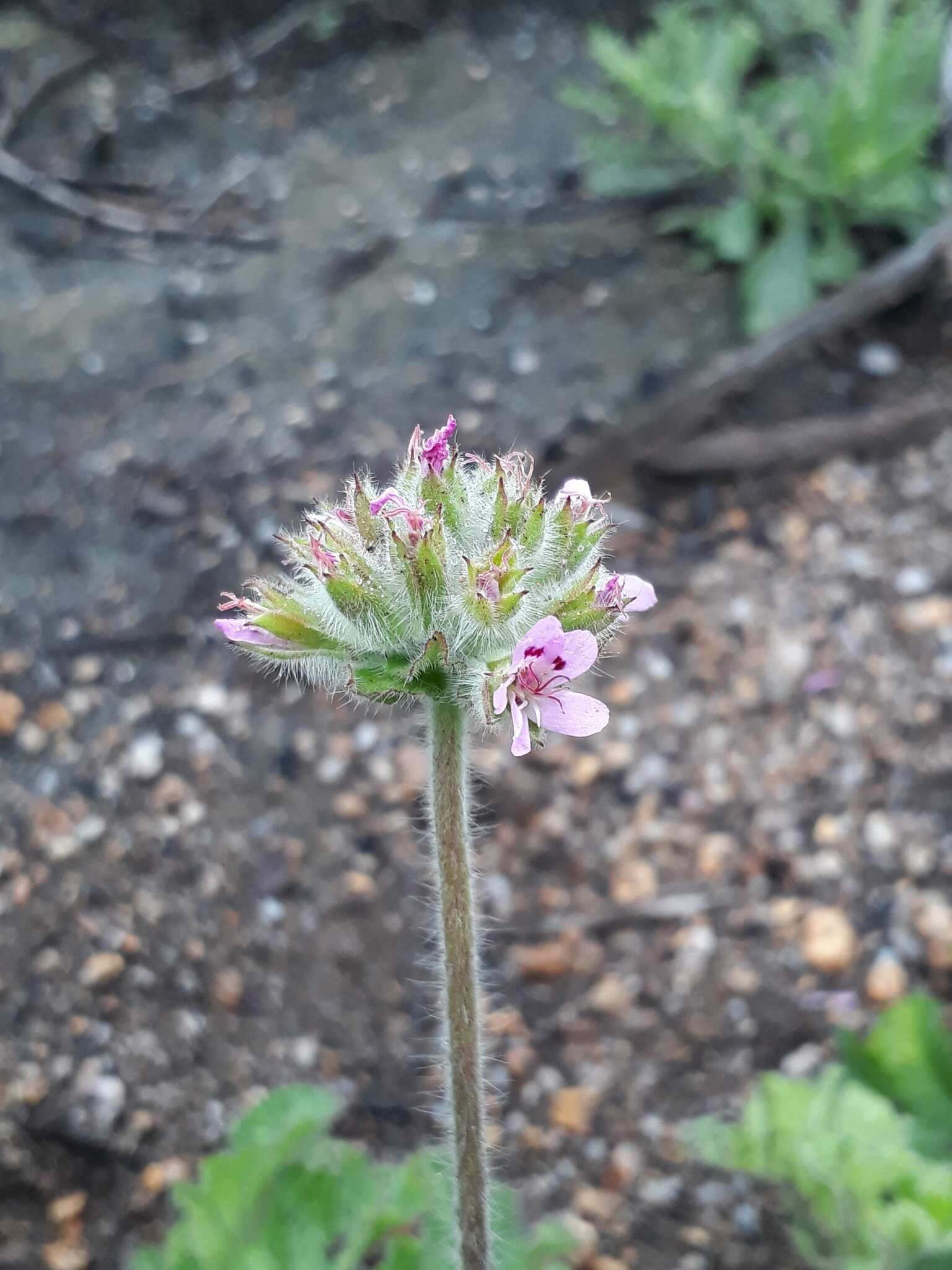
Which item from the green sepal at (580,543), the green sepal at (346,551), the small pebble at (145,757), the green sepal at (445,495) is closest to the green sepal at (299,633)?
the green sepal at (346,551)

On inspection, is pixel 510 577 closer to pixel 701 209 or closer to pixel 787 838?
pixel 787 838

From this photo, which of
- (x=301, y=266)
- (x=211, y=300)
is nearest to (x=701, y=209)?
(x=301, y=266)

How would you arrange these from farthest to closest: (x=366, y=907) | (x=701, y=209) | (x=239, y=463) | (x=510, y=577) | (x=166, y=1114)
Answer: (x=701, y=209) < (x=239, y=463) < (x=366, y=907) < (x=166, y=1114) < (x=510, y=577)

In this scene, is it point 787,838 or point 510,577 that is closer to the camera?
point 510,577

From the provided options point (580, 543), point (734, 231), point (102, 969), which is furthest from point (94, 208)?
point (580, 543)

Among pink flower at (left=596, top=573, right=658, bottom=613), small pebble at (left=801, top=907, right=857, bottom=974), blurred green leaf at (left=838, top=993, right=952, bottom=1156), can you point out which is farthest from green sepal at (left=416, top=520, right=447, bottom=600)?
small pebble at (left=801, top=907, right=857, bottom=974)
